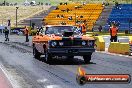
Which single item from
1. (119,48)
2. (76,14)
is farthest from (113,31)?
(76,14)

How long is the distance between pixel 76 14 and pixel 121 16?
→ 893 cm

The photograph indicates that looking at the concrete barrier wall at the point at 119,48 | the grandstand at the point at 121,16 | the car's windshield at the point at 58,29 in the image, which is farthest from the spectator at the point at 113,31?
the grandstand at the point at 121,16

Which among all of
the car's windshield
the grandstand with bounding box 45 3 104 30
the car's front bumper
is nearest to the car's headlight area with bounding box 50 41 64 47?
the car's front bumper

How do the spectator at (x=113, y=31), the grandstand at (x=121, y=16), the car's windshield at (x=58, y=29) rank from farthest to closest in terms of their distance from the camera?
the grandstand at (x=121, y=16) → the spectator at (x=113, y=31) → the car's windshield at (x=58, y=29)

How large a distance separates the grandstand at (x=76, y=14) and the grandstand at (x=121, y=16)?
9.56 ft

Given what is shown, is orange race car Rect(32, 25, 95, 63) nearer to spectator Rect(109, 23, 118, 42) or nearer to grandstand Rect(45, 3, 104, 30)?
spectator Rect(109, 23, 118, 42)

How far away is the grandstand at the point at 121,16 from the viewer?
232ft

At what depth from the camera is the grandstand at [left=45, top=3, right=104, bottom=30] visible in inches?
2963

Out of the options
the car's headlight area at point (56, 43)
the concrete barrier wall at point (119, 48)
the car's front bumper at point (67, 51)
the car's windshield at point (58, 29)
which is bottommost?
the concrete barrier wall at point (119, 48)

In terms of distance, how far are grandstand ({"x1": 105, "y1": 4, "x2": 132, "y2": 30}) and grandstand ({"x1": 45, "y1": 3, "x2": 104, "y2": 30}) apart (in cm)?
291

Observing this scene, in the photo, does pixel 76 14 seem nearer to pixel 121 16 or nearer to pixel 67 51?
pixel 121 16

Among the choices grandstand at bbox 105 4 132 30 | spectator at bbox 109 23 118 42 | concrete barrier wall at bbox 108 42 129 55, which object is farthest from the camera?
grandstand at bbox 105 4 132 30

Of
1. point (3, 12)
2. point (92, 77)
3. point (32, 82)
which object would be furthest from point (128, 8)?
point (92, 77)

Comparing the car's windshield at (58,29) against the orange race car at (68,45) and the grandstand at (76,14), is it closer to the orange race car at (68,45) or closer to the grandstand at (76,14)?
the orange race car at (68,45)
